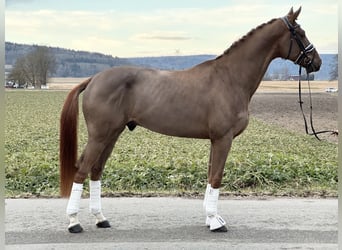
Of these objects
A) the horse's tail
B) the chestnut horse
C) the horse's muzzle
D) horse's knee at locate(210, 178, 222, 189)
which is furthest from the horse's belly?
the horse's muzzle

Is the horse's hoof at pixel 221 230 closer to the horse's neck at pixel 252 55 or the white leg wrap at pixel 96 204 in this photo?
the white leg wrap at pixel 96 204

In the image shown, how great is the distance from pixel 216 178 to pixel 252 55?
135 centimetres

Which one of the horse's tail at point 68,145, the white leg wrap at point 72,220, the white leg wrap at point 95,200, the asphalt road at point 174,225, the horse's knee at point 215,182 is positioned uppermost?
the horse's tail at point 68,145

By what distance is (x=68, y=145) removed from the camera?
5168mm

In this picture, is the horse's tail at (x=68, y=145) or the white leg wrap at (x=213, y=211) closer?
the white leg wrap at (x=213, y=211)

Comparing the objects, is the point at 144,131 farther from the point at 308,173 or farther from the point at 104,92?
the point at 104,92

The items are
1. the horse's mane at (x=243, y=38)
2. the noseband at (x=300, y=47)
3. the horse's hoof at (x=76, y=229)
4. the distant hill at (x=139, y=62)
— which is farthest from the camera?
the distant hill at (x=139, y=62)

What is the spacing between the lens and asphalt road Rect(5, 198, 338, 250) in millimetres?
4535

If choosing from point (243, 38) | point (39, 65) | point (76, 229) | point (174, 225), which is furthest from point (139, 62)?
point (39, 65)

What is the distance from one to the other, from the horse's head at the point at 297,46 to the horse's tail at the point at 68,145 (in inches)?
83.9

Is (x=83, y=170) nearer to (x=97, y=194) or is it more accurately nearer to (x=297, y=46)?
(x=97, y=194)

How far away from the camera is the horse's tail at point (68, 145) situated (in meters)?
5.12

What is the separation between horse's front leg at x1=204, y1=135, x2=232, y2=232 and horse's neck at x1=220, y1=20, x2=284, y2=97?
647 millimetres

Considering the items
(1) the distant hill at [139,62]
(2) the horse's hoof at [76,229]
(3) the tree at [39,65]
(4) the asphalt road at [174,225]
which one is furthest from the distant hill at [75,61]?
(2) the horse's hoof at [76,229]
